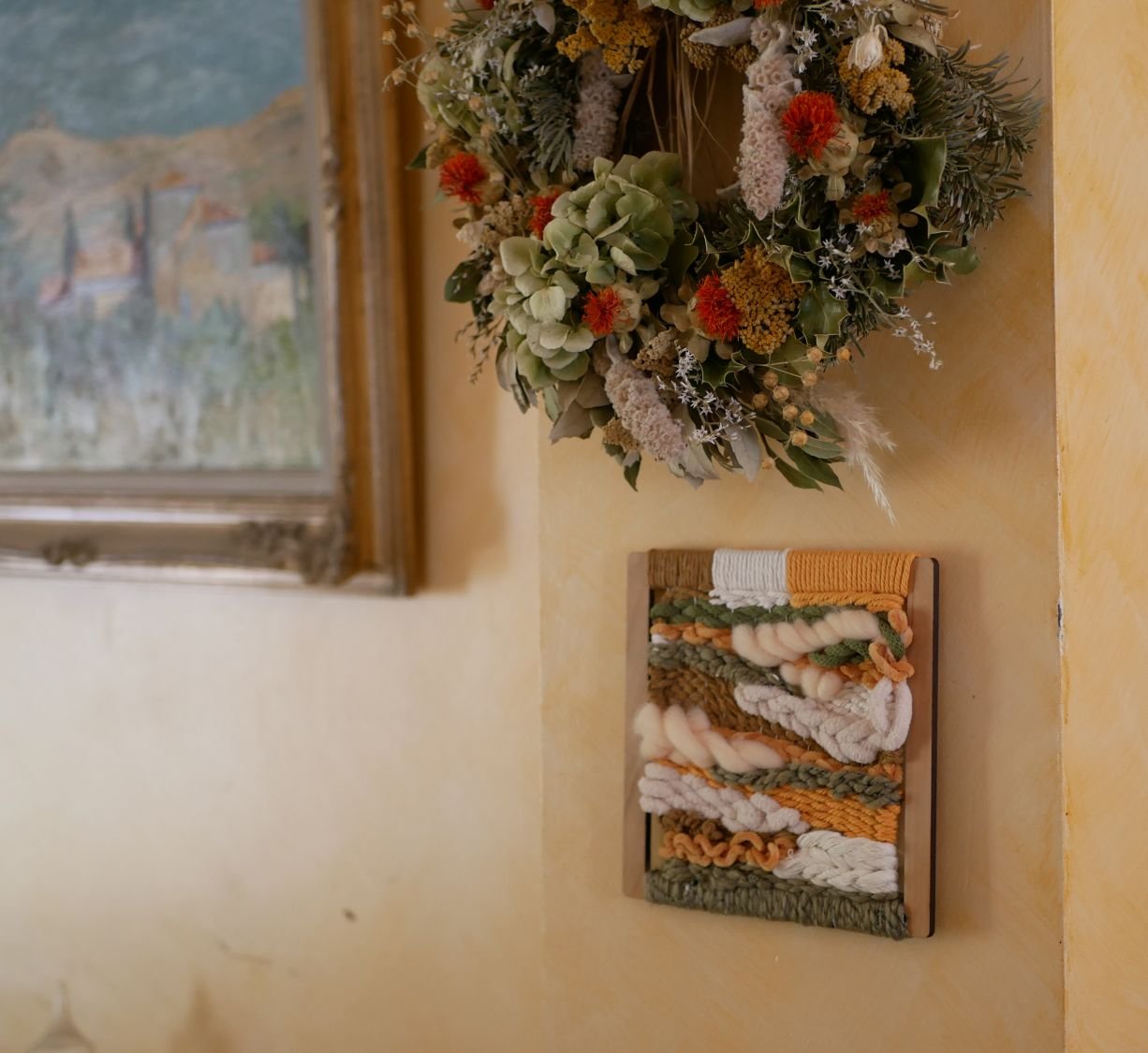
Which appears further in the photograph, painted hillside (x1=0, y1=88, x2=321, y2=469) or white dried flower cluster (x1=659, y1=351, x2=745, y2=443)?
painted hillside (x1=0, y1=88, x2=321, y2=469)

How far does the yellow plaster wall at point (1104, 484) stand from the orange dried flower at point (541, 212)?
40 centimetres

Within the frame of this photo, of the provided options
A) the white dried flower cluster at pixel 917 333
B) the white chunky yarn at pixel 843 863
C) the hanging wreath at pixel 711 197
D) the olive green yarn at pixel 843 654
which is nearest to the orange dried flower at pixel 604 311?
the hanging wreath at pixel 711 197

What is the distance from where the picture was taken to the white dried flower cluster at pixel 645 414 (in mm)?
939

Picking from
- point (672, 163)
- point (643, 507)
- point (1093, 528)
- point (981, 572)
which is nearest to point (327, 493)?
point (643, 507)

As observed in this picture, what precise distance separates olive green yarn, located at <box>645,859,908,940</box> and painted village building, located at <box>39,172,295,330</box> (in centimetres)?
89

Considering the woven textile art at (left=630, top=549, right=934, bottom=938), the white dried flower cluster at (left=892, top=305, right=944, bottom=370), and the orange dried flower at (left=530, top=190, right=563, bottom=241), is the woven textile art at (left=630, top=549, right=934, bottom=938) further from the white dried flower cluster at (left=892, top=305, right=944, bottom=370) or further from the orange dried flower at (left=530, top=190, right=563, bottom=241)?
the orange dried flower at (left=530, top=190, right=563, bottom=241)

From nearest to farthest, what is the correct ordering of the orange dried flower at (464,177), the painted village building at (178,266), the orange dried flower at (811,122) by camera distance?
1. the orange dried flower at (811,122)
2. the orange dried flower at (464,177)
3. the painted village building at (178,266)

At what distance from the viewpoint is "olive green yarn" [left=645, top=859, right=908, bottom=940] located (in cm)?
98

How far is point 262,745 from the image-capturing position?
162 centimetres

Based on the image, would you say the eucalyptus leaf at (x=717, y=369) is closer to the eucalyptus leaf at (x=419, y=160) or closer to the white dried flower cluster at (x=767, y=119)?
the white dried flower cluster at (x=767, y=119)

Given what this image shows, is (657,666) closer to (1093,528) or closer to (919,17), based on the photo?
(1093,528)

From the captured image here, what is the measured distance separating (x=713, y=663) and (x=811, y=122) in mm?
465

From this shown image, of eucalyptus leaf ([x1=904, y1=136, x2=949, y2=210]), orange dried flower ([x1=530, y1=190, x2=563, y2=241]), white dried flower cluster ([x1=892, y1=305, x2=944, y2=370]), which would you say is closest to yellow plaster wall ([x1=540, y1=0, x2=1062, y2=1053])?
white dried flower cluster ([x1=892, y1=305, x2=944, y2=370])

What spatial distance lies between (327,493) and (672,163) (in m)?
0.73
